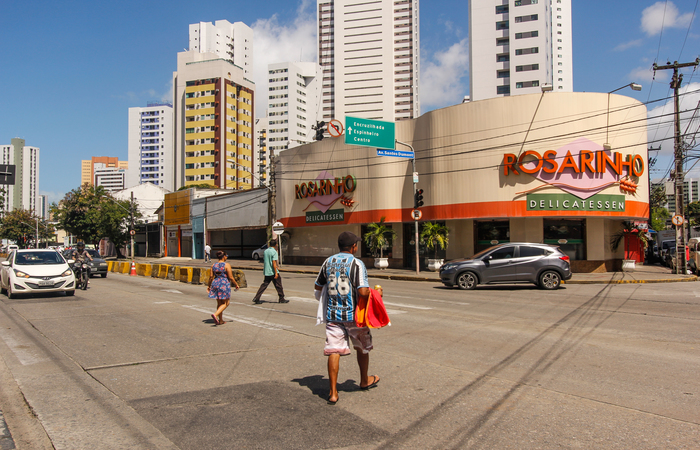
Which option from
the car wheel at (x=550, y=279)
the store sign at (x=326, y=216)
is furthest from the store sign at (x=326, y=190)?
the car wheel at (x=550, y=279)

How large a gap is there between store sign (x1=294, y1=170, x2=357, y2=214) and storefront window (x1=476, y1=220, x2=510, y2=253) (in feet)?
28.1

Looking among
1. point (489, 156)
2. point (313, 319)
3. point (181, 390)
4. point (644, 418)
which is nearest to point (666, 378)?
point (644, 418)

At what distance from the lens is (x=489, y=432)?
4176 millimetres

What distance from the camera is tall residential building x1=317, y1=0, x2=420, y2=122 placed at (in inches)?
4675

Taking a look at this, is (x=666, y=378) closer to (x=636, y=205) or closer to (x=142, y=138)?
(x=636, y=205)

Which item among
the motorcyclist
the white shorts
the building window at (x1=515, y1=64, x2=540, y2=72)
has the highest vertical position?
the building window at (x1=515, y1=64, x2=540, y2=72)

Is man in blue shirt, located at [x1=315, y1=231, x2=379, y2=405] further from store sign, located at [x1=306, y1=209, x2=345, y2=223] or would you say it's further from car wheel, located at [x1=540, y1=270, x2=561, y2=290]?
store sign, located at [x1=306, y1=209, x2=345, y2=223]

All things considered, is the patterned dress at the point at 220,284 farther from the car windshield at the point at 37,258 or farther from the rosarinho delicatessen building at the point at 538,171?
the rosarinho delicatessen building at the point at 538,171

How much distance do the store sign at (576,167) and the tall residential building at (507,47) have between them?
145ft

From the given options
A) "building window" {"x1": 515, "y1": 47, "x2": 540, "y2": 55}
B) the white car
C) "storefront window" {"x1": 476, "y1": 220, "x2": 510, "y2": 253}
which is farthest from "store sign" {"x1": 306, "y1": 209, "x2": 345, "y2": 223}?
"building window" {"x1": 515, "y1": 47, "x2": 540, "y2": 55}

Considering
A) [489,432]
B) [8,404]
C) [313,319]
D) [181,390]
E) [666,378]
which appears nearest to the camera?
[489,432]

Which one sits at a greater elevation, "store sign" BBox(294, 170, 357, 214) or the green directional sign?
the green directional sign

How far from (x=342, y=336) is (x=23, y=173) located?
189285mm

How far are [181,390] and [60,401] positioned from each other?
1.21 metres
